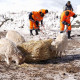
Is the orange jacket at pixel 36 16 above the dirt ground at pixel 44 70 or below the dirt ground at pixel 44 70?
above

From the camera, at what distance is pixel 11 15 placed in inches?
637

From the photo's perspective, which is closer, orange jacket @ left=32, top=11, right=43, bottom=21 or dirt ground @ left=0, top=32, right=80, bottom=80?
dirt ground @ left=0, top=32, right=80, bottom=80

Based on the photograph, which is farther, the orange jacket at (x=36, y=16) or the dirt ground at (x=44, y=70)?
the orange jacket at (x=36, y=16)

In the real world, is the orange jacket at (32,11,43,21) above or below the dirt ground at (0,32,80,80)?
above

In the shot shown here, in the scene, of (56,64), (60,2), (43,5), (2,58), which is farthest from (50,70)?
(60,2)

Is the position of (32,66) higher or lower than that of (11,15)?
lower

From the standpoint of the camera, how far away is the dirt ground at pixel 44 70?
3742mm

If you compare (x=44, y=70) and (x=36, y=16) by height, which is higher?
(x=36, y=16)

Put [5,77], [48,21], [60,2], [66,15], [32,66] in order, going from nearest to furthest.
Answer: [5,77] → [32,66] → [66,15] → [48,21] → [60,2]

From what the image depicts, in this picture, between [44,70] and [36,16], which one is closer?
[44,70]

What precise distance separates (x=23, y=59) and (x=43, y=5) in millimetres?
16200

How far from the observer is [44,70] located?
4223mm

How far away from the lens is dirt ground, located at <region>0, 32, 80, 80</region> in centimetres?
374

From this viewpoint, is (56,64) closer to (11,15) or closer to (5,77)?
(5,77)
